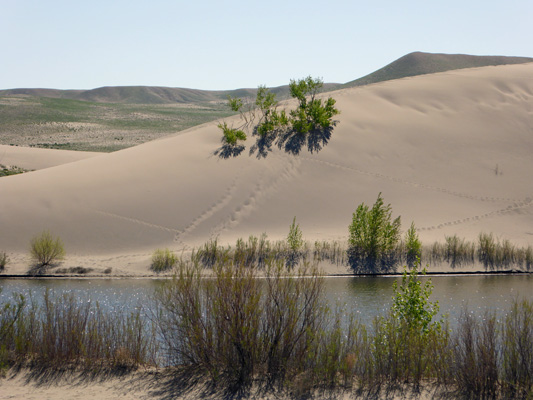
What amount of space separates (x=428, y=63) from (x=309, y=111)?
2615 inches

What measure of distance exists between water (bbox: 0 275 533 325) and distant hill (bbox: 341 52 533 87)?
7247 cm

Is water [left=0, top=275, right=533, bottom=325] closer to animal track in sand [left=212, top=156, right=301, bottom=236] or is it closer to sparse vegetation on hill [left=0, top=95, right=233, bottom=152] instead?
animal track in sand [left=212, top=156, right=301, bottom=236]

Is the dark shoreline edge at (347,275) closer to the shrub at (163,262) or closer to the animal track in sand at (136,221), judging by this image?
the shrub at (163,262)

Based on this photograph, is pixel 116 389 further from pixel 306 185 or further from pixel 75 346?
pixel 306 185

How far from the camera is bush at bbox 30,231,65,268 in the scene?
19969mm

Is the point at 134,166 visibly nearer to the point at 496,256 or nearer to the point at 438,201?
the point at 438,201

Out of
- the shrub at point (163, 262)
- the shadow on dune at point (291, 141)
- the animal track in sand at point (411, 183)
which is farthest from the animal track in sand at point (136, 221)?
the animal track in sand at point (411, 183)

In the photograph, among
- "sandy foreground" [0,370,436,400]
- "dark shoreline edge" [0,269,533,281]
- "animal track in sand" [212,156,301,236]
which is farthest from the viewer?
"animal track in sand" [212,156,301,236]

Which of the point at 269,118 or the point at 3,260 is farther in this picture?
the point at 269,118

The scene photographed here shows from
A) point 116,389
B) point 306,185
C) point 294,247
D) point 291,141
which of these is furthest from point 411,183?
point 116,389

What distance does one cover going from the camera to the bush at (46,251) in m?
20.0

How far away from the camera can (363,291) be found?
1712 cm

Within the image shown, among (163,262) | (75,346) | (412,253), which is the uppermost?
(75,346)

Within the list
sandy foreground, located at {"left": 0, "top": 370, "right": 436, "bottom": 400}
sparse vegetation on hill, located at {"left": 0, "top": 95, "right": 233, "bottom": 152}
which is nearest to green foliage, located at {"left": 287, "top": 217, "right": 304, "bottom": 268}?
sandy foreground, located at {"left": 0, "top": 370, "right": 436, "bottom": 400}
